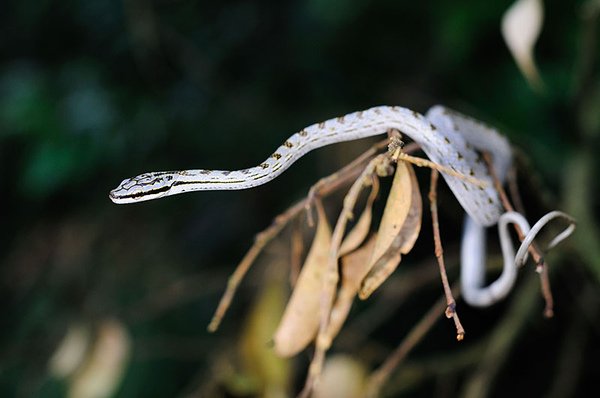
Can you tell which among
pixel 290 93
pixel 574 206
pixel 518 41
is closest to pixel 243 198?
pixel 290 93

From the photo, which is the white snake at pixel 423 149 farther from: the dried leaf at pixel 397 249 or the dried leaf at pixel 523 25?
the dried leaf at pixel 523 25

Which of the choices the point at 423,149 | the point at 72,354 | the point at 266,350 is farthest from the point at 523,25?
the point at 72,354

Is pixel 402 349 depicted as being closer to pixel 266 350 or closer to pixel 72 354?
pixel 266 350

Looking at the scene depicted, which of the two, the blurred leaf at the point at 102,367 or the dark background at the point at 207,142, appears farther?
the dark background at the point at 207,142

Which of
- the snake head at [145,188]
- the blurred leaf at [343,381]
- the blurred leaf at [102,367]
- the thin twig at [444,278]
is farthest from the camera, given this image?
the blurred leaf at [102,367]

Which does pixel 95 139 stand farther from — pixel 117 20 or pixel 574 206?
pixel 574 206

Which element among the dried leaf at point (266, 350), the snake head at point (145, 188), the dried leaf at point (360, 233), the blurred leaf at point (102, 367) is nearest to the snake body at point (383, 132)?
the snake head at point (145, 188)
